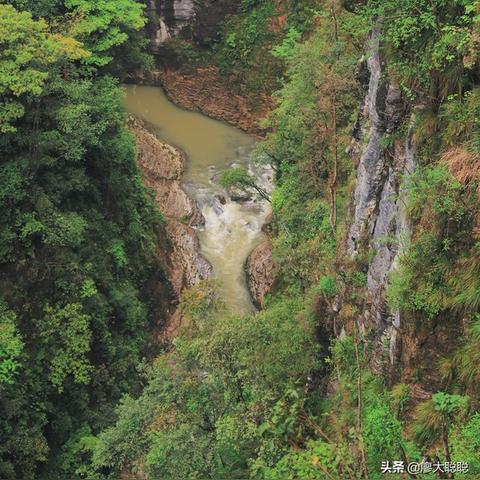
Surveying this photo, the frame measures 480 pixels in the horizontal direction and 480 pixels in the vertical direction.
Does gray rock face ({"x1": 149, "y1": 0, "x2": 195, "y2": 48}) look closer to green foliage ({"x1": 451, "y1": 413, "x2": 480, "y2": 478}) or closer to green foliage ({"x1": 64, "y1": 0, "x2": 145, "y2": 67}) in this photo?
green foliage ({"x1": 64, "y1": 0, "x2": 145, "y2": 67})

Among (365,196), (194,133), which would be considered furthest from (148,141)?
(365,196)

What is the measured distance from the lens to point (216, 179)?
1086 inches

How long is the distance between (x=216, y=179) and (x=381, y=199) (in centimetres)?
1629

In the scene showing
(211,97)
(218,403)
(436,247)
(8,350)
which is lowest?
(8,350)

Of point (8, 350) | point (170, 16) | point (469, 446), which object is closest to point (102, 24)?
point (170, 16)

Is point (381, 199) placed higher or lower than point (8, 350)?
higher

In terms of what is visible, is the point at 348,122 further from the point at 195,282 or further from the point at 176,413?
the point at 176,413

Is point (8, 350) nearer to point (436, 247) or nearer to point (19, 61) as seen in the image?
point (19, 61)

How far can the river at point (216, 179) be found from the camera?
2351 centimetres

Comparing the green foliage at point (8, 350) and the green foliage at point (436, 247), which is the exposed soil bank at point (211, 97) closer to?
the green foliage at point (8, 350)

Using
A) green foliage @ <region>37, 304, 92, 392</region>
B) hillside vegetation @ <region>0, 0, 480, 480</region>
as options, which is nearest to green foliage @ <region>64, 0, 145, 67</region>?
hillside vegetation @ <region>0, 0, 480, 480</region>

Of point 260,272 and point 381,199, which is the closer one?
point 381,199

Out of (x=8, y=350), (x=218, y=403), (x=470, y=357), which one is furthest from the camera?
(x=8, y=350)

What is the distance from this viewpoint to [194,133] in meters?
31.2
